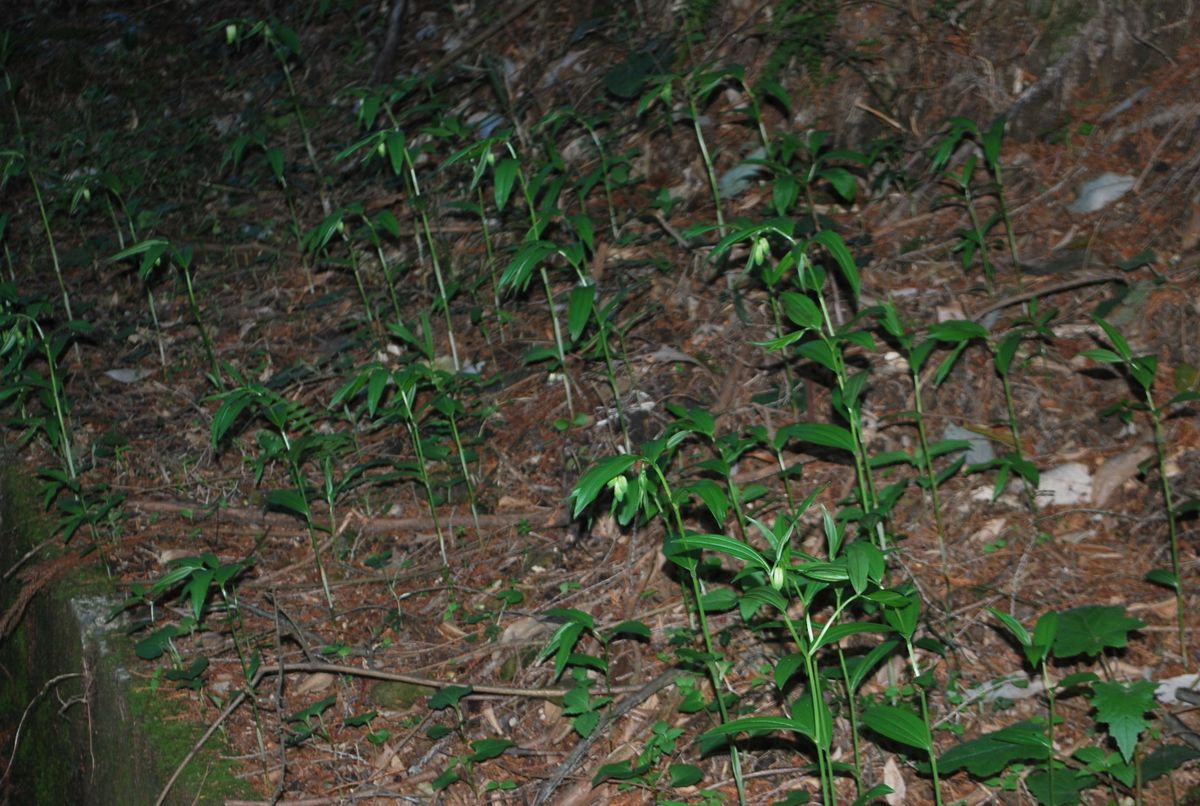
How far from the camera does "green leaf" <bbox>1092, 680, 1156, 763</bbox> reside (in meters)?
2.02

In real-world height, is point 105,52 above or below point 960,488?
above

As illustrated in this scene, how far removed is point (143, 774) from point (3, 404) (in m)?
2.21

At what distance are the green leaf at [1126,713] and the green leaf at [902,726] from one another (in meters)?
0.36

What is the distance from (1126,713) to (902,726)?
441 mm

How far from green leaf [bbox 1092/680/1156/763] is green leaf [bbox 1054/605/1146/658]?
122 millimetres

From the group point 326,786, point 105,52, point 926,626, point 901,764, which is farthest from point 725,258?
point 105,52

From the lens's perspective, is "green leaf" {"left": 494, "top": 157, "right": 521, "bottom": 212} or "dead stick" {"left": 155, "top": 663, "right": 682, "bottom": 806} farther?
"green leaf" {"left": 494, "top": 157, "right": 521, "bottom": 212}

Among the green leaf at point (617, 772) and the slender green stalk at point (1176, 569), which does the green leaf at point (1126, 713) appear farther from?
the green leaf at point (617, 772)

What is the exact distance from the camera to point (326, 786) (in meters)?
2.64

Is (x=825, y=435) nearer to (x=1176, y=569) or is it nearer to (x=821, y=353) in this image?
(x=821, y=353)

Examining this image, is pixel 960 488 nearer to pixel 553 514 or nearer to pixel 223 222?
pixel 553 514

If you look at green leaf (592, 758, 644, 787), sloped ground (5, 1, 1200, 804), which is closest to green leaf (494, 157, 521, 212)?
sloped ground (5, 1, 1200, 804)

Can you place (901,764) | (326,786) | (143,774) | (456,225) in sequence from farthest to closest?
(456,225)
(143,774)
(326,786)
(901,764)

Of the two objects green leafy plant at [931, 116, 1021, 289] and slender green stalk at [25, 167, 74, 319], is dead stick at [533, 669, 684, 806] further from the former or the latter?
slender green stalk at [25, 167, 74, 319]
